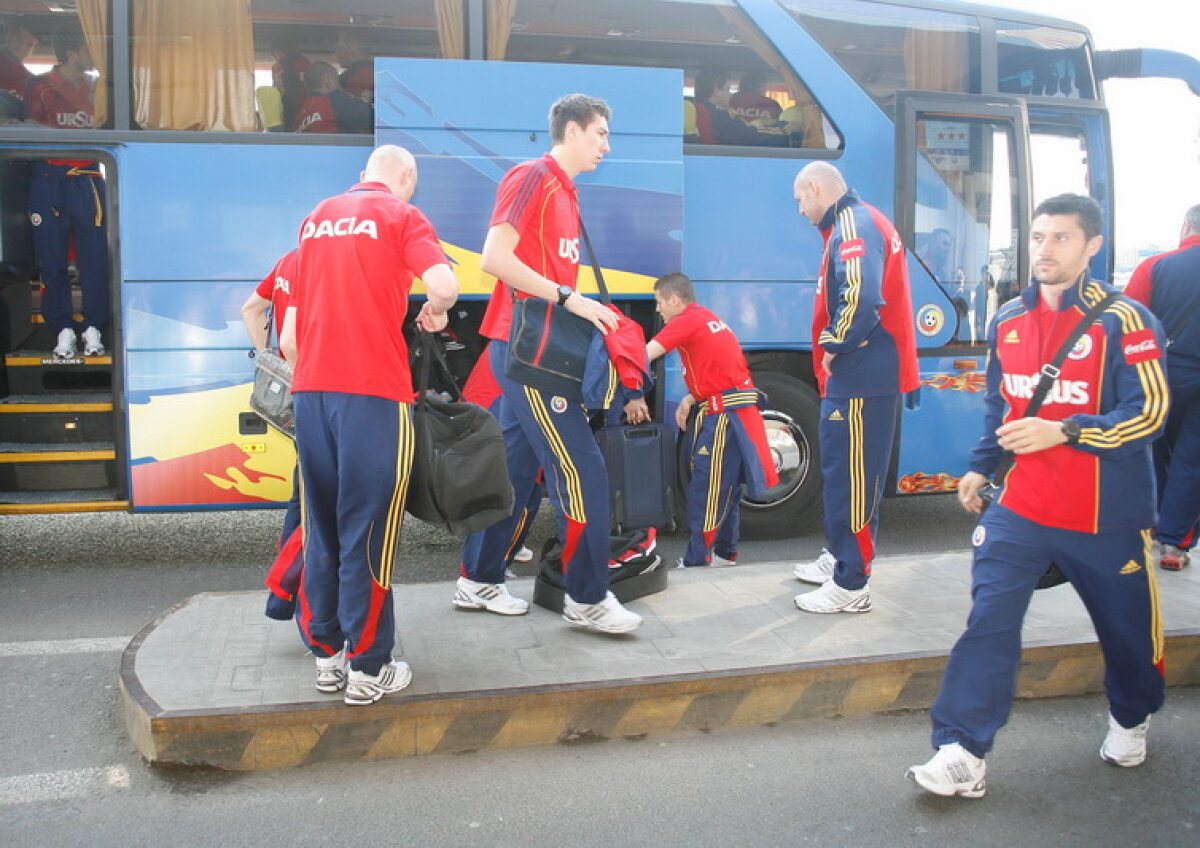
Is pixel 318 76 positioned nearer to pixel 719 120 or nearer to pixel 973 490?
pixel 719 120

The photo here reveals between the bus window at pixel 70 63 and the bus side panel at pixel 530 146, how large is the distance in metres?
1.52

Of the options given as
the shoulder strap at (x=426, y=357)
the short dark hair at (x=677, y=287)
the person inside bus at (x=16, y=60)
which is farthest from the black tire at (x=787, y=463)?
the person inside bus at (x=16, y=60)

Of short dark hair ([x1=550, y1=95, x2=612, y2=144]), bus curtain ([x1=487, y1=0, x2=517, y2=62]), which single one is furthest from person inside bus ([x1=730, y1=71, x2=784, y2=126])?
short dark hair ([x1=550, y1=95, x2=612, y2=144])

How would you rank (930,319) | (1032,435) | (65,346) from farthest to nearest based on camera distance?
(65,346), (930,319), (1032,435)

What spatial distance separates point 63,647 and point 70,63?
323 centimetres

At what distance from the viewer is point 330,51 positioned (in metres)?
6.17

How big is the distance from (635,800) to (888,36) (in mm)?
5330

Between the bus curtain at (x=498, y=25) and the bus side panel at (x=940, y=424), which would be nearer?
the bus curtain at (x=498, y=25)

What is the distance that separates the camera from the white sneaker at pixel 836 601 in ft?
14.6

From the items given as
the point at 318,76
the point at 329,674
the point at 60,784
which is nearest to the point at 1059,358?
the point at 329,674

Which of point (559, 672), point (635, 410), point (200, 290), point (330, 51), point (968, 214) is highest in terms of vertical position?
point (330, 51)

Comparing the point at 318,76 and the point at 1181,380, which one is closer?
the point at 1181,380

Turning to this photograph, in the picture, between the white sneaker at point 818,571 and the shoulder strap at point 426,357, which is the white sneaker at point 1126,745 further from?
the shoulder strap at point 426,357

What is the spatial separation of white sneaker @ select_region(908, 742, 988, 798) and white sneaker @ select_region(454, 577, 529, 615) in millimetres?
1839
